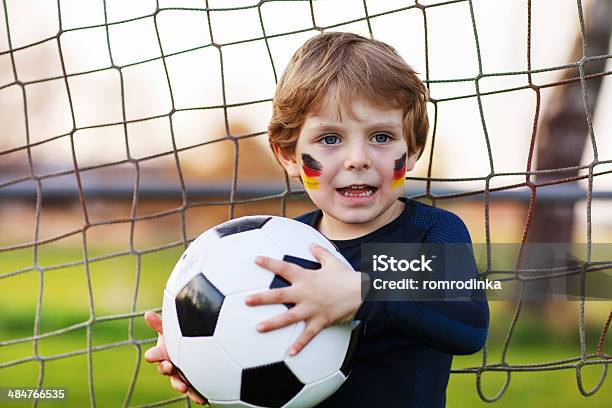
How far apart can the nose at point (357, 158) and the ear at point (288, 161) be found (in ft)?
0.54

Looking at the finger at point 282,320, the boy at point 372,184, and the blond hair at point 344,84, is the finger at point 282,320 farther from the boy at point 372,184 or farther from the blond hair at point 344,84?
the blond hair at point 344,84

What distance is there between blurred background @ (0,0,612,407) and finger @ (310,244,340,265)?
75 cm

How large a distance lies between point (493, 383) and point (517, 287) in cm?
149

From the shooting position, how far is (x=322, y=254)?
1.35 meters

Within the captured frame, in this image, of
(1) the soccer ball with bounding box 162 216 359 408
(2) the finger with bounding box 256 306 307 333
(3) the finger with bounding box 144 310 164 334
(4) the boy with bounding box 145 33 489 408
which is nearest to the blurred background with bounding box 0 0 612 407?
(4) the boy with bounding box 145 33 489 408

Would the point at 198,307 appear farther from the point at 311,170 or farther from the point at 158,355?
the point at 311,170

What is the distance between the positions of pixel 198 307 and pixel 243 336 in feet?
0.31

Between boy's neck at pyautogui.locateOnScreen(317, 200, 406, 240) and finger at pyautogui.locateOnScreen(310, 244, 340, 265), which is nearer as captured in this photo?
finger at pyautogui.locateOnScreen(310, 244, 340, 265)

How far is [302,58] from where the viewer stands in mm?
1598

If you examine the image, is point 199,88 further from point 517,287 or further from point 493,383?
point 493,383

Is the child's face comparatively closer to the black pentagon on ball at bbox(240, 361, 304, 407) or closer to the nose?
the nose

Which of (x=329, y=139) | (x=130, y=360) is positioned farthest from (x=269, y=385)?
(x=130, y=360)

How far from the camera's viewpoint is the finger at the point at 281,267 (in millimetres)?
1301

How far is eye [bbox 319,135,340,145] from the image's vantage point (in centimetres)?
149
